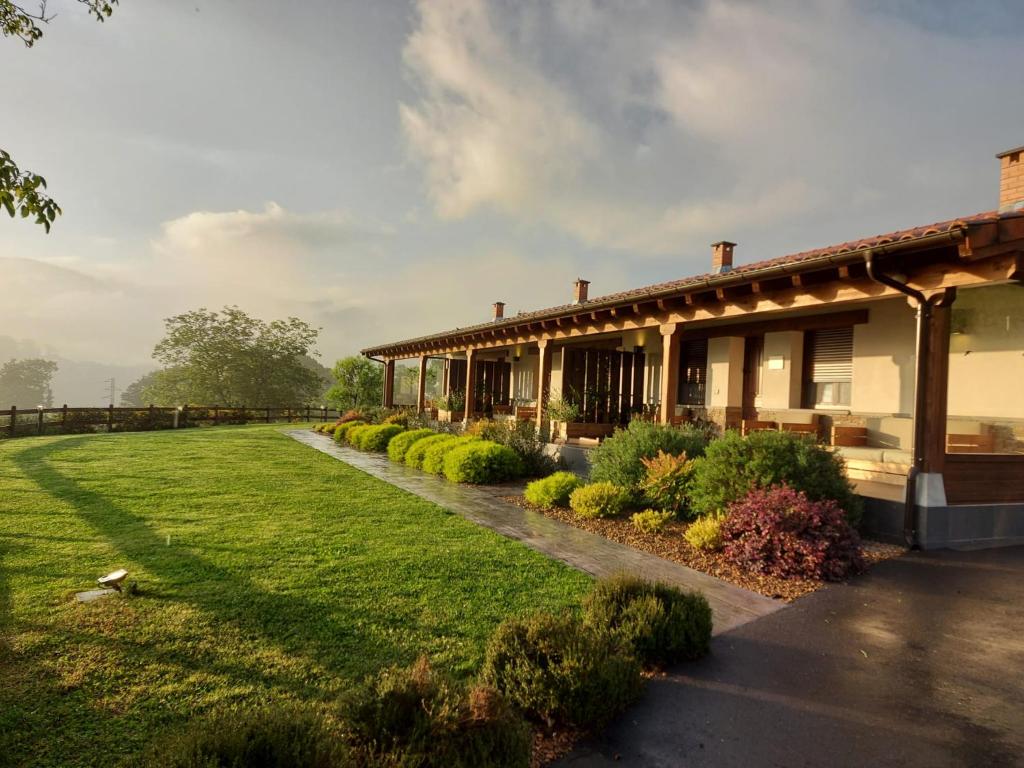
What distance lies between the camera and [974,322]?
8.27 meters

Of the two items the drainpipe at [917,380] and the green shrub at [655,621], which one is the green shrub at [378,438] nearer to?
the drainpipe at [917,380]

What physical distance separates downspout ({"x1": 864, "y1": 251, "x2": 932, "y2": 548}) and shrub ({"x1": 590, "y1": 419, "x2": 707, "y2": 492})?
2.51 m

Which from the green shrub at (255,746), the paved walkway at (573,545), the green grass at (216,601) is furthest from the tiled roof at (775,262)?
the green shrub at (255,746)

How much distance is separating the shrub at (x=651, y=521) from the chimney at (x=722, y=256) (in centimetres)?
768

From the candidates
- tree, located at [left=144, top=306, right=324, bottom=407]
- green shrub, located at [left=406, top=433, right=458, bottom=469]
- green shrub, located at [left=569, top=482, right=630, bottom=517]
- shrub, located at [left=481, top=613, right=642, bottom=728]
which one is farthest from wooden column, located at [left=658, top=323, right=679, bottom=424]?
tree, located at [left=144, top=306, right=324, bottom=407]

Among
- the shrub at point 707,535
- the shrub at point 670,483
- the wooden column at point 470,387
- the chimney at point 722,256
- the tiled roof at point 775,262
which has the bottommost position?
the shrub at point 707,535

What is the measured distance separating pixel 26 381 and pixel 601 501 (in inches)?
5383

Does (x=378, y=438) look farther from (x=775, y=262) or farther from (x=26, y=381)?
(x=26, y=381)

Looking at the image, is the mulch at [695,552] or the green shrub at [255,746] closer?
the green shrub at [255,746]

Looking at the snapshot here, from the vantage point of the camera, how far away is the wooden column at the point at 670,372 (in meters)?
9.47

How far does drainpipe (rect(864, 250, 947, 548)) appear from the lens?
6.17 metres

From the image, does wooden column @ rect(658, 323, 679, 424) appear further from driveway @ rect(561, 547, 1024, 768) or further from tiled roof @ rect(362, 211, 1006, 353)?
driveway @ rect(561, 547, 1024, 768)

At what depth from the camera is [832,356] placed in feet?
32.8

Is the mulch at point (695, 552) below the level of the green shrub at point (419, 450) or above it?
below
